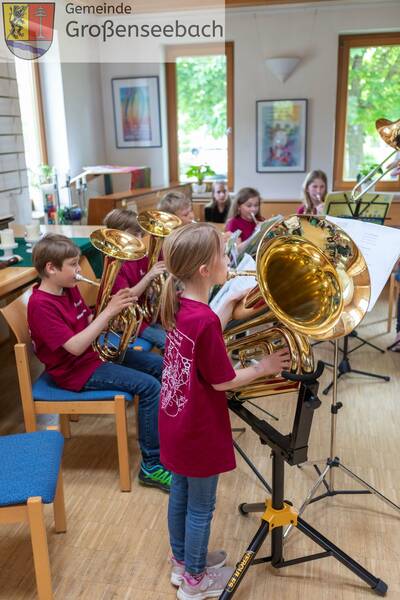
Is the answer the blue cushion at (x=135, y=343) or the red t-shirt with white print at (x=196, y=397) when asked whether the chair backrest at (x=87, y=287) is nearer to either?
the blue cushion at (x=135, y=343)

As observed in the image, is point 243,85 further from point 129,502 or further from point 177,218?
point 129,502

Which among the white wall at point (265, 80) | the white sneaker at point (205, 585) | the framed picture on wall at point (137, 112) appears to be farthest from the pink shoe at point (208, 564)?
the framed picture on wall at point (137, 112)

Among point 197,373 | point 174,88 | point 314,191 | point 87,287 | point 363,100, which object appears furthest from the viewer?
point 174,88

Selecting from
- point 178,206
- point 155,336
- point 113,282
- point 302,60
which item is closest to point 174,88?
point 302,60

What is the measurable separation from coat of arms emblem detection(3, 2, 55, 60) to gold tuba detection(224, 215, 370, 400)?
137 inches

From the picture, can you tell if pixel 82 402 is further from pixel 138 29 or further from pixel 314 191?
pixel 138 29

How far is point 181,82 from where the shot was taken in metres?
5.65

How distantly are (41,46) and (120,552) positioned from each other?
441 centimetres

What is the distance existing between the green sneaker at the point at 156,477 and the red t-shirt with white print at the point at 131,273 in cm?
79

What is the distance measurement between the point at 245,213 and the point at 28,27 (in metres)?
2.53

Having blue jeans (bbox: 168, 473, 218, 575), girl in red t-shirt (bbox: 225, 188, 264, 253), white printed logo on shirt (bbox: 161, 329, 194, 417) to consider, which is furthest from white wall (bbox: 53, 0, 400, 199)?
blue jeans (bbox: 168, 473, 218, 575)

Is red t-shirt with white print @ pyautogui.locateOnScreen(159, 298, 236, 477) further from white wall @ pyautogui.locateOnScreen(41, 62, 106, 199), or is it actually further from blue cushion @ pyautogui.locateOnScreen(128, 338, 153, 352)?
white wall @ pyautogui.locateOnScreen(41, 62, 106, 199)

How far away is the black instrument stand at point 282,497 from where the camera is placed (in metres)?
1.30

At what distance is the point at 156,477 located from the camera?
6.59ft
